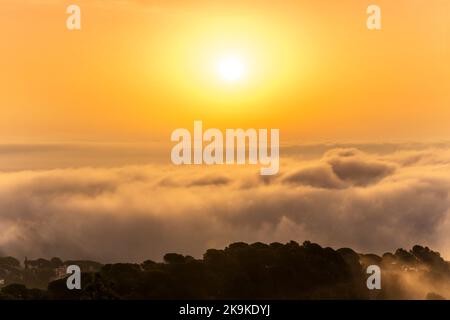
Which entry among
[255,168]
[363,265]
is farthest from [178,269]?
[255,168]

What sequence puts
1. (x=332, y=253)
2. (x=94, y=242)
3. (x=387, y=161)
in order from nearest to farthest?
(x=332, y=253), (x=94, y=242), (x=387, y=161)

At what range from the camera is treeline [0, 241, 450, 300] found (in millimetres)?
65188

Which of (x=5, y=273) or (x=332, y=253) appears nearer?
(x=332, y=253)

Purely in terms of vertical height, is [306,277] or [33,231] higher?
[33,231]

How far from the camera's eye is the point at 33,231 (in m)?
132

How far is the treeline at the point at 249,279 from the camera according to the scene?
6519 cm

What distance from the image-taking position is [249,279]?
68125mm

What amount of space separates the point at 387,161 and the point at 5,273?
96457 millimetres

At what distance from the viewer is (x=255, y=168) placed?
15575 cm
